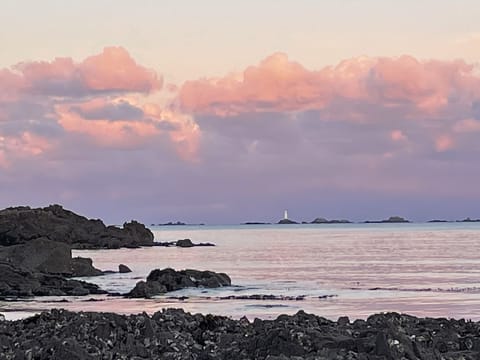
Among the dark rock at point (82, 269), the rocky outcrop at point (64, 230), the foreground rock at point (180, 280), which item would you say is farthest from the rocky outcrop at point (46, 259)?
the rocky outcrop at point (64, 230)

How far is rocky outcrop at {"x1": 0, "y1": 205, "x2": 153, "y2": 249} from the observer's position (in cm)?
10494

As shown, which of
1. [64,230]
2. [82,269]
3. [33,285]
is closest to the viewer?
[33,285]

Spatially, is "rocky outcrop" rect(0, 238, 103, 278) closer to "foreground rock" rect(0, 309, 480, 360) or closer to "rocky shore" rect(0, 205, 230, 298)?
"rocky shore" rect(0, 205, 230, 298)

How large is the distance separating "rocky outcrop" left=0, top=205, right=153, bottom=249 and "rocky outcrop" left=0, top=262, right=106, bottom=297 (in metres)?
51.6

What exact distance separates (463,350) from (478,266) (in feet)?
179

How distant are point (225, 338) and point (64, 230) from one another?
103463 millimetres

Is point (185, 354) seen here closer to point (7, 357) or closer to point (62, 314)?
point (7, 357)

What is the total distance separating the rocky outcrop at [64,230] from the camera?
104938mm

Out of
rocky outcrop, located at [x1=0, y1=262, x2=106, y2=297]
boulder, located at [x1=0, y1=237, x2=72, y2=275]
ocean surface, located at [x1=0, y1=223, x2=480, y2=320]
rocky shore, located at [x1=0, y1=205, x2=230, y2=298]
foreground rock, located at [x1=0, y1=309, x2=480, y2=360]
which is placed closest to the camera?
foreground rock, located at [x1=0, y1=309, x2=480, y2=360]

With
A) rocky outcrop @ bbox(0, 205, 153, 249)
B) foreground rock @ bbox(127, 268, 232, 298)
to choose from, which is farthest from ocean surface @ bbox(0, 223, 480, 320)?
rocky outcrop @ bbox(0, 205, 153, 249)

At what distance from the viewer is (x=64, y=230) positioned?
117000 millimetres

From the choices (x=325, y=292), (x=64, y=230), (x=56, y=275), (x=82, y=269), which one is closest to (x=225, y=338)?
(x=325, y=292)

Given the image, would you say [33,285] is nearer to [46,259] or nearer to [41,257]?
[46,259]

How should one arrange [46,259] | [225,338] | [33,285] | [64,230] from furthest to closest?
[64,230] → [46,259] → [33,285] → [225,338]
